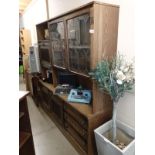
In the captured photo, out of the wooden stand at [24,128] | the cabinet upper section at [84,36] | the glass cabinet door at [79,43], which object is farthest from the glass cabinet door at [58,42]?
the wooden stand at [24,128]

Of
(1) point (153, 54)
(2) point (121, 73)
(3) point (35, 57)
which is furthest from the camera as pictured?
(3) point (35, 57)

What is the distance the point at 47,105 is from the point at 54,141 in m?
0.85

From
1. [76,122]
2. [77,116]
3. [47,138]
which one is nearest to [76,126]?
[76,122]

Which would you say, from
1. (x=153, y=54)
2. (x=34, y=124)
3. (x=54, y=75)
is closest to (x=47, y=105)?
(x=34, y=124)

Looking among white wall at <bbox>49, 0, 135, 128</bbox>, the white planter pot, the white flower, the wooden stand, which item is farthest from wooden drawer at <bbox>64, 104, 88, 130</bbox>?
the white flower

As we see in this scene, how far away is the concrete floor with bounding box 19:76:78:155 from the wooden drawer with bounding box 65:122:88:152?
0.15m

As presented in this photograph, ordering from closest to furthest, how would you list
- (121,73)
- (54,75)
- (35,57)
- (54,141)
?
(121,73)
(54,141)
(54,75)
(35,57)

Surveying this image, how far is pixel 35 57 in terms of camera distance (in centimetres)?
352

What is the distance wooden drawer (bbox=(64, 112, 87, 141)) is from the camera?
190 centimetres

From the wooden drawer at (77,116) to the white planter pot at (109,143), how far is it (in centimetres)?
21

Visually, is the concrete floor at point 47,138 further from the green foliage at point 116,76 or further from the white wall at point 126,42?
the green foliage at point 116,76

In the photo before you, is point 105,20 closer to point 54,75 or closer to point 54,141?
point 54,75

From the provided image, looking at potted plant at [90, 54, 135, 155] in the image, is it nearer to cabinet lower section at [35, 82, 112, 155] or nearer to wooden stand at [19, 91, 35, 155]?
cabinet lower section at [35, 82, 112, 155]

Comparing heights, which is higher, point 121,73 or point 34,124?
point 121,73
